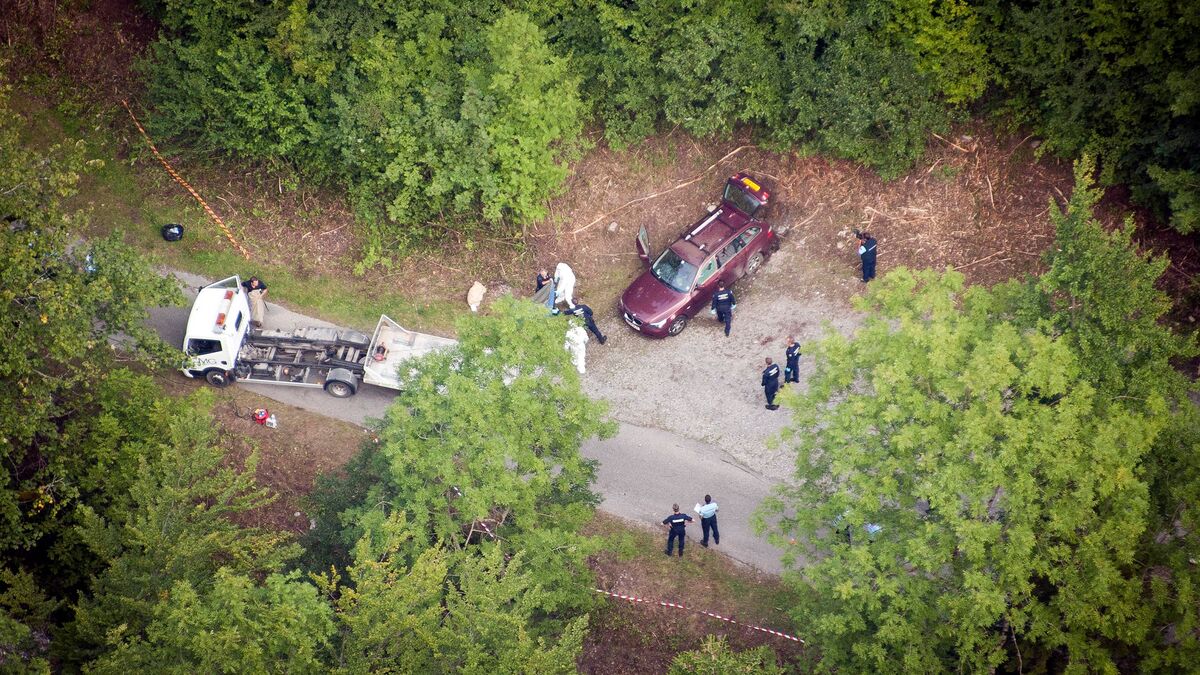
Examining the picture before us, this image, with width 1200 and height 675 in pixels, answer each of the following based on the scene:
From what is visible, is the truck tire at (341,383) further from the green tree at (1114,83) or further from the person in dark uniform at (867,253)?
the green tree at (1114,83)

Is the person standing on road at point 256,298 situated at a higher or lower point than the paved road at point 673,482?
higher

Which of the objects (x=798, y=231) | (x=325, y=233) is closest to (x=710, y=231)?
(x=798, y=231)

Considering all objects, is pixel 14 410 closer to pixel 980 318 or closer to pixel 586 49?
pixel 586 49

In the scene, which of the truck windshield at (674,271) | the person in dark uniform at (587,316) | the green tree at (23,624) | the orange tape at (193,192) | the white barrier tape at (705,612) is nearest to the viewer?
the green tree at (23,624)

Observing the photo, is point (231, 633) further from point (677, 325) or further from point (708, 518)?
point (677, 325)

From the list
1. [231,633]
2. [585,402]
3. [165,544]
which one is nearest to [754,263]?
[585,402]

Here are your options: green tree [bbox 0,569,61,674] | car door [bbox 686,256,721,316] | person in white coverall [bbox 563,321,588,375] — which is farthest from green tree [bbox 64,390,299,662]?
car door [bbox 686,256,721,316]

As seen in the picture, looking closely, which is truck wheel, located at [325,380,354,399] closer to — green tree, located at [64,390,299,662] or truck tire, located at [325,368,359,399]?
truck tire, located at [325,368,359,399]

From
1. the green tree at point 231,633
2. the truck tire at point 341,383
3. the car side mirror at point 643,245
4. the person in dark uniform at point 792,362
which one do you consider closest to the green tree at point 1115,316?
the person in dark uniform at point 792,362
